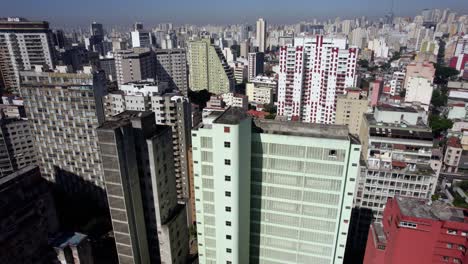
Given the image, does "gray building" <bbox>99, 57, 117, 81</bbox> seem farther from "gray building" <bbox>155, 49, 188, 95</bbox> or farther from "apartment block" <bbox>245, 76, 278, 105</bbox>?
"apartment block" <bbox>245, 76, 278, 105</bbox>

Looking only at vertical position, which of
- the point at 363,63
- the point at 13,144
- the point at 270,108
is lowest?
the point at 270,108

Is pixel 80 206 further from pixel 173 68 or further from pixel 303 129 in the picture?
pixel 173 68

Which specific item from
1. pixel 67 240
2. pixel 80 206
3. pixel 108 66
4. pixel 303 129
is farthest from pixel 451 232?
pixel 108 66

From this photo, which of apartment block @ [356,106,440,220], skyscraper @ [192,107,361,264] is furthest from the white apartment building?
skyscraper @ [192,107,361,264]

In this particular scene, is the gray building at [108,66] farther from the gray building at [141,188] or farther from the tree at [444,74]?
the tree at [444,74]

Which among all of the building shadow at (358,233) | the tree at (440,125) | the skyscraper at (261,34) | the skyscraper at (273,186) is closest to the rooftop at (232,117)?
the skyscraper at (273,186)
